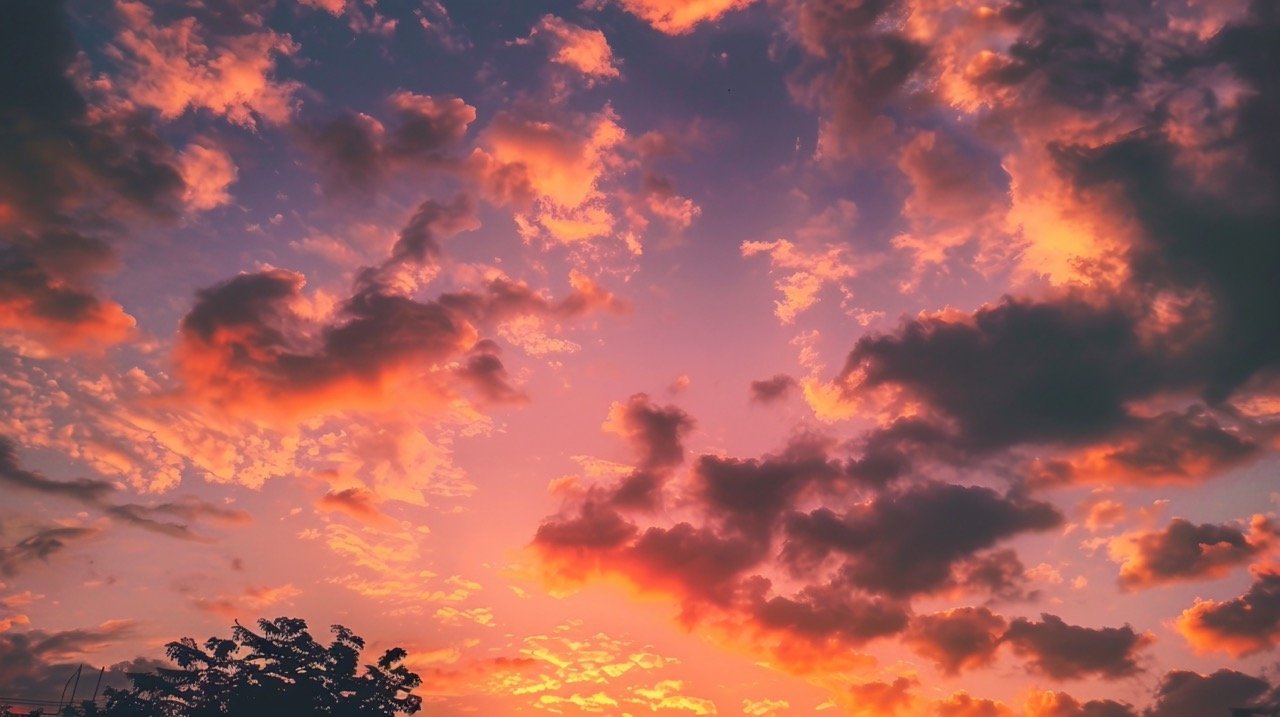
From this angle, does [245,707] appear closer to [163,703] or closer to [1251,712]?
[163,703]

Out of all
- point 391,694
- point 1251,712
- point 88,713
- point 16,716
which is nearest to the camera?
point 391,694

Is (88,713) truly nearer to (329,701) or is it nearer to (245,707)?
(245,707)

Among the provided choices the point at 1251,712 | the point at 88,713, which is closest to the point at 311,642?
the point at 88,713

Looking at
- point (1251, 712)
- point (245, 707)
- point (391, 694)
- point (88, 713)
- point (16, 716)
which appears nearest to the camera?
point (245, 707)

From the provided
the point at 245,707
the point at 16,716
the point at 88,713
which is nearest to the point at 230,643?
the point at 245,707

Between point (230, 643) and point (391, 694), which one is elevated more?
point (230, 643)

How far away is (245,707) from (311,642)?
4.46 m

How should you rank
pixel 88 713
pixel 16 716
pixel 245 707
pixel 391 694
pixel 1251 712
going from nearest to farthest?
pixel 245 707 < pixel 391 694 < pixel 88 713 < pixel 16 716 < pixel 1251 712

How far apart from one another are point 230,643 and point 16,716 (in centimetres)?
2867

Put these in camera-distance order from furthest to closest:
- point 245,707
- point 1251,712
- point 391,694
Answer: point 1251,712 < point 391,694 < point 245,707

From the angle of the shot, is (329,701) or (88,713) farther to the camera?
(88,713)

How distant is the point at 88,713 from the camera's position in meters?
42.1

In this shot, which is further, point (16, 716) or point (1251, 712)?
point (1251, 712)

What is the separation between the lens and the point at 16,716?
47969mm
